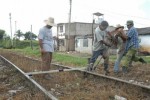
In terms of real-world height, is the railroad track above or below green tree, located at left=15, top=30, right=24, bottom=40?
below

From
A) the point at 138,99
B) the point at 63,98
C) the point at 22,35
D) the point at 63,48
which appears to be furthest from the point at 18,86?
the point at 22,35

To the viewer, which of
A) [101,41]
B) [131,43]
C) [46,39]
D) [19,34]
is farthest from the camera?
[19,34]

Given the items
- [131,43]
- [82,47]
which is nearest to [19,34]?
[82,47]

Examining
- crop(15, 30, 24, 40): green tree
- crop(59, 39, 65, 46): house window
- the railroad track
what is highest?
crop(15, 30, 24, 40): green tree

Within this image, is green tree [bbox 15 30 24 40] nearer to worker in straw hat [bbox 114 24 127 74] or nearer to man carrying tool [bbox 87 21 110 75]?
worker in straw hat [bbox 114 24 127 74]

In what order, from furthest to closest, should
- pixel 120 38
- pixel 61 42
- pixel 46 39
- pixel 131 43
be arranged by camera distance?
pixel 61 42 < pixel 120 38 < pixel 131 43 < pixel 46 39

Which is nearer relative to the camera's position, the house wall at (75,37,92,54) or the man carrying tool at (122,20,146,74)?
the man carrying tool at (122,20,146,74)

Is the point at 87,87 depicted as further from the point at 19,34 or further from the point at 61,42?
the point at 19,34

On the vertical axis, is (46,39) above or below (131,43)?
above

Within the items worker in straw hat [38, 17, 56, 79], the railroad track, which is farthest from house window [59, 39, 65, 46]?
worker in straw hat [38, 17, 56, 79]

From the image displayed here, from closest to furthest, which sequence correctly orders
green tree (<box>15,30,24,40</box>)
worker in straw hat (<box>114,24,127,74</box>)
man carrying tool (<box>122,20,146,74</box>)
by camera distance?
worker in straw hat (<box>114,24,127,74</box>) → man carrying tool (<box>122,20,146,74</box>) → green tree (<box>15,30,24,40</box>)

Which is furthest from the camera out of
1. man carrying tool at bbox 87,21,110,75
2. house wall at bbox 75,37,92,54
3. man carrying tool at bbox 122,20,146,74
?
house wall at bbox 75,37,92,54

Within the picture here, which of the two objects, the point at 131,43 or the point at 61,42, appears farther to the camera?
the point at 61,42

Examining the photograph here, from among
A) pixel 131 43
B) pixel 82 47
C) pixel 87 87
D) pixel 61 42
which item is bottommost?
pixel 87 87
